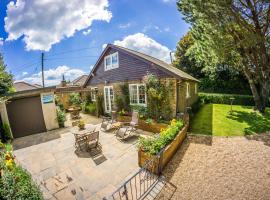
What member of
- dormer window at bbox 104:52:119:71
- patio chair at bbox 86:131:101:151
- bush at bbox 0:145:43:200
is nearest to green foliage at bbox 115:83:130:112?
dormer window at bbox 104:52:119:71

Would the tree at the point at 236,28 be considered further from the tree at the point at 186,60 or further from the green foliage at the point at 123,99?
the tree at the point at 186,60

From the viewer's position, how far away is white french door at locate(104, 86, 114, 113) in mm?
13680

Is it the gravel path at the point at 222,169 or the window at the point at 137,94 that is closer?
the gravel path at the point at 222,169

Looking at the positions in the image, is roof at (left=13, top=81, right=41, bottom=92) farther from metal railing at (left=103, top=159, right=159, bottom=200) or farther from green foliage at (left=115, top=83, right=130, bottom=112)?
metal railing at (left=103, top=159, right=159, bottom=200)

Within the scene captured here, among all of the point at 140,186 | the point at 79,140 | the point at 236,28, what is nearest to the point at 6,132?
the point at 79,140

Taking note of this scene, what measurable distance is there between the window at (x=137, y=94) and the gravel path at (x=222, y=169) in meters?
4.72

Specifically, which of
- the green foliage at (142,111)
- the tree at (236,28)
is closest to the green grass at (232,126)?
the green foliage at (142,111)

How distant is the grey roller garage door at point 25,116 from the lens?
9.59m

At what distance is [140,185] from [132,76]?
8317 millimetres

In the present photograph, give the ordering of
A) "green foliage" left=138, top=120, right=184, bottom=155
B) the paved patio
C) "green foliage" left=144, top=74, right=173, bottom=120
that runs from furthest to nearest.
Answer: "green foliage" left=144, top=74, right=173, bottom=120 < "green foliage" left=138, top=120, right=184, bottom=155 < the paved patio

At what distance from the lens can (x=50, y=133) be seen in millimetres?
9781

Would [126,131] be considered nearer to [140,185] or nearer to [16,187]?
[140,185]

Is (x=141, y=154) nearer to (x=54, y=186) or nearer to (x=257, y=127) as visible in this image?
(x=54, y=186)

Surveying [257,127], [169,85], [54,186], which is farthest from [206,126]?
[54,186]
